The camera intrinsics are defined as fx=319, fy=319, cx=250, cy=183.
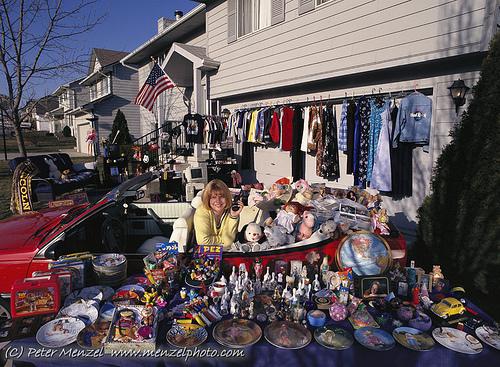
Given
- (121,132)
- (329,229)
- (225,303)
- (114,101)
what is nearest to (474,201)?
(329,229)

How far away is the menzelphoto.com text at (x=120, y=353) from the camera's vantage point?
202 centimetres

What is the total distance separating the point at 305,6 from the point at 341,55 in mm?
1440

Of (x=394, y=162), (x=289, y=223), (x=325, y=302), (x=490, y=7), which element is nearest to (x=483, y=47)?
(x=490, y=7)

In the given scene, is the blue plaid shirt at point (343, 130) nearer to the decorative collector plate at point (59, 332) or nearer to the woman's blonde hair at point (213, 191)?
the woman's blonde hair at point (213, 191)

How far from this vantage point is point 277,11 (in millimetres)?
7168

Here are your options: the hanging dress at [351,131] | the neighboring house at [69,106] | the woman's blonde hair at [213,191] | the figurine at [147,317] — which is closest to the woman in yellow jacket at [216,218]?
the woman's blonde hair at [213,191]

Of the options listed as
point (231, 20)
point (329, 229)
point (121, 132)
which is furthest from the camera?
point (121, 132)

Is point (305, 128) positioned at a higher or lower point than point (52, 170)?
higher

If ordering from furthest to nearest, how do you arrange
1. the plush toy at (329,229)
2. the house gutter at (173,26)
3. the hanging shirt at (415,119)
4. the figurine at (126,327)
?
the house gutter at (173,26)
the hanging shirt at (415,119)
the plush toy at (329,229)
the figurine at (126,327)

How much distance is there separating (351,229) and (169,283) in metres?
1.82

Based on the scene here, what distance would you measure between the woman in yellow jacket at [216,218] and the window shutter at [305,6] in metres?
4.76

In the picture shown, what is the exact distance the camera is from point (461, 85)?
4.43 metres

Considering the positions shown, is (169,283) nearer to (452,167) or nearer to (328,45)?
(452,167)

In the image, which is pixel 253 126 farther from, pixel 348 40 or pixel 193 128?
pixel 348 40
